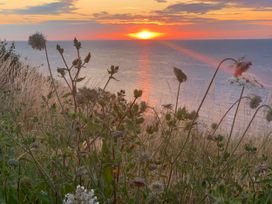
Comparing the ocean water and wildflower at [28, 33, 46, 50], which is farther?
the ocean water

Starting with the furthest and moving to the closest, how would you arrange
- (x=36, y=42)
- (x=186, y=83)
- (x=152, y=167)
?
1. (x=186, y=83)
2. (x=36, y=42)
3. (x=152, y=167)

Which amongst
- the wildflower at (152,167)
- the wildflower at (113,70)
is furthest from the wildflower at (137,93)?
the wildflower at (152,167)

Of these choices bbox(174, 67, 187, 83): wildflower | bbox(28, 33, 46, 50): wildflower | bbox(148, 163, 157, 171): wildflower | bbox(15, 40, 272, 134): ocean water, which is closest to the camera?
bbox(174, 67, 187, 83): wildflower

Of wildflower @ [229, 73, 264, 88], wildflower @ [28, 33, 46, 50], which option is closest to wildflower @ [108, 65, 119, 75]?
wildflower @ [28, 33, 46, 50]

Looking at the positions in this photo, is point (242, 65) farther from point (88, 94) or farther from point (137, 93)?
point (88, 94)

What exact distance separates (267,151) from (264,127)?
2.30 m

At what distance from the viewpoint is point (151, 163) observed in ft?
9.13

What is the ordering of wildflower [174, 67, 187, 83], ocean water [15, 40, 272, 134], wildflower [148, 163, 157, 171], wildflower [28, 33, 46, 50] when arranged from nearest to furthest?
wildflower [174, 67, 187, 83], wildflower [148, 163, 157, 171], wildflower [28, 33, 46, 50], ocean water [15, 40, 272, 134]

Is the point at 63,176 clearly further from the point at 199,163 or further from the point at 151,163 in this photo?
the point at 199,163

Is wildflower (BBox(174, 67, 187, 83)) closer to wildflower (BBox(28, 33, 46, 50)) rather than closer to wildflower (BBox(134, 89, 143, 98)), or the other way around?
wildflower (BBox(134, 89, 143, 98))

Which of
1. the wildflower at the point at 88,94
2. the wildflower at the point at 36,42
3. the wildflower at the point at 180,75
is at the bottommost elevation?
the wildflower at the point at 88,94

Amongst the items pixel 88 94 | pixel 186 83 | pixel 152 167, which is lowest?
pixel 186 83

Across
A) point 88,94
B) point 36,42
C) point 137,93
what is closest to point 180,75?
point 137,93

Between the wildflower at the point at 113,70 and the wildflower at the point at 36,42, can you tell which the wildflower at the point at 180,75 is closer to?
the wildflower at the point at 113,70
